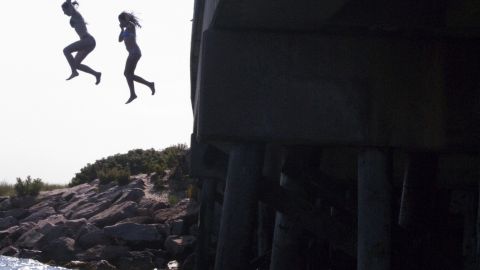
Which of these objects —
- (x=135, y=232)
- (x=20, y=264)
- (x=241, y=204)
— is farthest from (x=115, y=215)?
(x=241, y=204)

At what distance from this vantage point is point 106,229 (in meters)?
24.9

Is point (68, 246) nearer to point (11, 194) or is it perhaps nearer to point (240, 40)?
point (11, 194)

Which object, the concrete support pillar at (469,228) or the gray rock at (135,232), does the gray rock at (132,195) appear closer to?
the gray rock at (135,232)

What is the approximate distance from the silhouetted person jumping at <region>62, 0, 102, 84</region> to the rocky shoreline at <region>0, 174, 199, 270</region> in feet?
41.2

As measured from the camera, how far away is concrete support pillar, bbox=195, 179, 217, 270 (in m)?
14.5

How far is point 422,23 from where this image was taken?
616 cm

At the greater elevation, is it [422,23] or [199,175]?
[422,23]

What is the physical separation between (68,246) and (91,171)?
407 inches

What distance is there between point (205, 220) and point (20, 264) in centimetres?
1192

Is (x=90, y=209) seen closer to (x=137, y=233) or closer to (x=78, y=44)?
(x=137, y=233)

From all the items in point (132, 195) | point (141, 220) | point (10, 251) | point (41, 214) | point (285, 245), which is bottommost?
point (10, 251)

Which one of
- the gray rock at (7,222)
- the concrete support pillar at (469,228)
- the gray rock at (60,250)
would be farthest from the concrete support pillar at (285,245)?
the gray rock at (7,222)

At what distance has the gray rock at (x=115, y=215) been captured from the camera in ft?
85.6

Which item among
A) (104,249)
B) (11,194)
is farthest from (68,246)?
(11,194)
